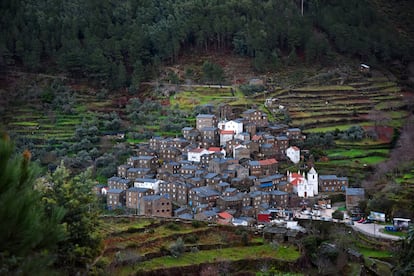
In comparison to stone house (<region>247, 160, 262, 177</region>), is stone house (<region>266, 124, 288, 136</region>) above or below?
above

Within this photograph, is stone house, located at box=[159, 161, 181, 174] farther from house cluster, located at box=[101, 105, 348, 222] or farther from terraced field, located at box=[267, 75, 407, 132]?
terraced field, located at box=[267, 75, 407, 132]

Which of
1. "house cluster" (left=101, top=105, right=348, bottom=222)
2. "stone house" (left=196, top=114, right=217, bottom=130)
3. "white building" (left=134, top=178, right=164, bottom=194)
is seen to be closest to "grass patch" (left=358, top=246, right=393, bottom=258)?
"house cluster" (left=101, top=105, right=348, bottom=222)

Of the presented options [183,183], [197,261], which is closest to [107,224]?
[197,261]

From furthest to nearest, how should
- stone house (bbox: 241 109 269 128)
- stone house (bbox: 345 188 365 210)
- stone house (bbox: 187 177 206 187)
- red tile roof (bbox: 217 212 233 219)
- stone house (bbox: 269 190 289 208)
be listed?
stone house (bbox: 241 109 269 128) → stone house (bbox: 187 177 206 187) → stone house (bbox: 269 190 289 208) → stone house (bbox: 345 188 365 210) → red tile roof (bbox: 217 212 233 219)

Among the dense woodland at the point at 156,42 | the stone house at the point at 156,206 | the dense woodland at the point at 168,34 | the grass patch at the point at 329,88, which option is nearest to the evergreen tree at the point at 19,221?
the stone house at the point at 156,206

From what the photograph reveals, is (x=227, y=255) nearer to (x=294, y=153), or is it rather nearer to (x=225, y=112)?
(x=294, y=153)

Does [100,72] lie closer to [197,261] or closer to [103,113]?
[103,113]

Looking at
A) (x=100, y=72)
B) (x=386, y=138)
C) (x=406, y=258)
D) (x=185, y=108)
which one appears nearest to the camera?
(x=406, y=258)

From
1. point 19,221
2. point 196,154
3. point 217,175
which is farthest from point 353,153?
point 19,221
